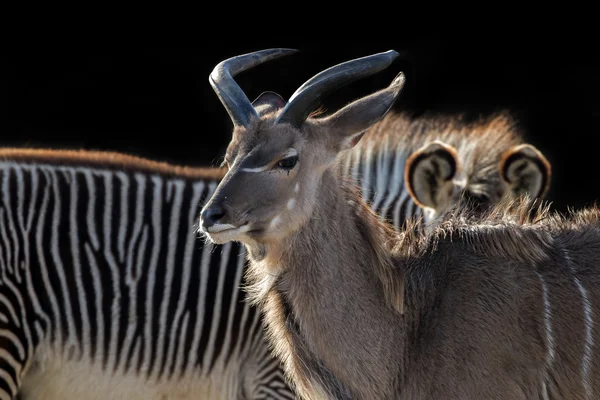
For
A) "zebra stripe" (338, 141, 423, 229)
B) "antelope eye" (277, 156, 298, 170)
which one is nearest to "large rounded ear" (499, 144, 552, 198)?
"zebra stripe" (338, 141, 423, 229)

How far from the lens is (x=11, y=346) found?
498 centimetres

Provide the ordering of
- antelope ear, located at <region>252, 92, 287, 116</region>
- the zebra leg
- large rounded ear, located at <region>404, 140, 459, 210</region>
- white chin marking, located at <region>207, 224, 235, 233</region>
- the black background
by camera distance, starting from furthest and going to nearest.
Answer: the black background → large rounded ear, located at <region>404, 140, 459, 210</region> → the zebra leg → antelope ear, located at <region>252, 92, 287, 116</region> → white chin marking, located at <region>207, 224, 235, 233</region>

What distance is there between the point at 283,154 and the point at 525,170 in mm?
2056

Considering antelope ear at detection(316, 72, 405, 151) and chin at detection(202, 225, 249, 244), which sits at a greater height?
antelope ear at detection(316, 72, 405, 151)

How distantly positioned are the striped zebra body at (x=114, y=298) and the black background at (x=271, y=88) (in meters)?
3.35

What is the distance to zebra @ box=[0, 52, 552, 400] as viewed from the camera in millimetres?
5047

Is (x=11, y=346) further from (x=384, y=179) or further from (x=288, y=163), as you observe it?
(x=384, y=179)

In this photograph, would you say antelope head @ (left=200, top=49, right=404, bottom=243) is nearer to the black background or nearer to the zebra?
the zebra

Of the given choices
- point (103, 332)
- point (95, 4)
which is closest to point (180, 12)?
point (95, 4)

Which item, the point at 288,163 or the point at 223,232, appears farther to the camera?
the point at 288,163

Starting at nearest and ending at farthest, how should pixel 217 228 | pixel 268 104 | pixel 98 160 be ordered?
1. pixel 217 228
2. pixel 268 104
3. pixel 98 160

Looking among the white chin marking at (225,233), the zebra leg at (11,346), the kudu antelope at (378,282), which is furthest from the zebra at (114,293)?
the white chin marking at (225,233)

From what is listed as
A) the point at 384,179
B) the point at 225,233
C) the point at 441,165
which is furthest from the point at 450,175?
the point at 225,233

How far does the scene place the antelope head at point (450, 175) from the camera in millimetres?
5469
